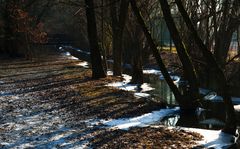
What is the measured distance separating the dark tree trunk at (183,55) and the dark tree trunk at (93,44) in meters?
8.33

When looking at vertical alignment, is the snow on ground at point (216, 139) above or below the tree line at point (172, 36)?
below

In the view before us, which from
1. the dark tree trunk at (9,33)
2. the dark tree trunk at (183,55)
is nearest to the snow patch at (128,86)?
the dark tree trunk at (183,55)

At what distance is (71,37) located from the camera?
3231 inches

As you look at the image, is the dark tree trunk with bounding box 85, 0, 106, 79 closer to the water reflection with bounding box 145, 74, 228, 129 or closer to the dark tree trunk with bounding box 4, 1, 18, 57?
the water reflection with bounding box 145, 74, 228, 129

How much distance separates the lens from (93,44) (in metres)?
23.1

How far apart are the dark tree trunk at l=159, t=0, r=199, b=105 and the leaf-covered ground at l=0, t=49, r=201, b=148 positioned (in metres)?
1.56

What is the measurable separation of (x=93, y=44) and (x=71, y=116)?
31.3 feet

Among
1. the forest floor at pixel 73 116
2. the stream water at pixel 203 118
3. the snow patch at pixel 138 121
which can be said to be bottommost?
the stream water at pixel 203 118

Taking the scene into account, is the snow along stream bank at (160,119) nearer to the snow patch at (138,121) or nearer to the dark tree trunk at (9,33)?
the snow patch at (138,121)

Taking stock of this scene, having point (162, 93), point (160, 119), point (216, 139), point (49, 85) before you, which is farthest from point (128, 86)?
point (216, 139)

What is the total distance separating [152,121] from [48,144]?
455 cm

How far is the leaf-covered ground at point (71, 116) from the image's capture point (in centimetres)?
1089

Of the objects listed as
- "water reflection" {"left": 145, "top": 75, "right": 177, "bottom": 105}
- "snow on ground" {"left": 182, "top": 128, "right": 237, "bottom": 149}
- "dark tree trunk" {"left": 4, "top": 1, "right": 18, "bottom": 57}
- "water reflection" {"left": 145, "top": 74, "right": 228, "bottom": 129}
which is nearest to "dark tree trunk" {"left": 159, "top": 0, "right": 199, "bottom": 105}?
"water reflection" {"left": 145, "top": 74, "right": 228, "bottom": 129}

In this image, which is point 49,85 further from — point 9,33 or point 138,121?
point 9,33
